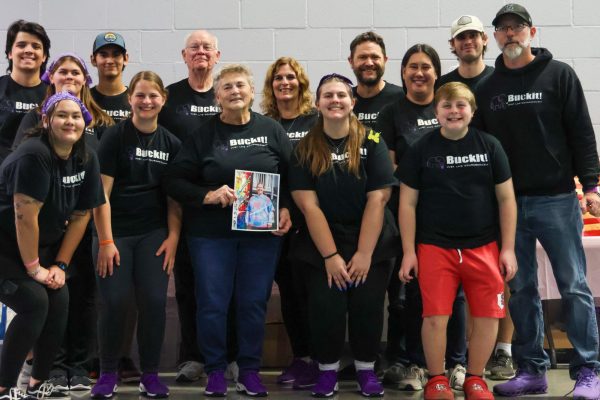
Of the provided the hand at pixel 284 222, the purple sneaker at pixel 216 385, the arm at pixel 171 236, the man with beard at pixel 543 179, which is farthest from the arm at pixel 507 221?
the arm at pixel 171 236

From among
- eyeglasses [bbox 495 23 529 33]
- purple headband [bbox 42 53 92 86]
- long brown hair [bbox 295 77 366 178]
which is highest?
eyeglasses [bbox 495 23 529 33]

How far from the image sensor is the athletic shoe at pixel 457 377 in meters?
3.61

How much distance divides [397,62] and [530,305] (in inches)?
80.6

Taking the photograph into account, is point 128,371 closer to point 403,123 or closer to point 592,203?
point 403,123

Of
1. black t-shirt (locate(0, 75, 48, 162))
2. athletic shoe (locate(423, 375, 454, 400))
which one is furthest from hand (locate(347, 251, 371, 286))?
black t-shirt (locate(0, 75, 48, 162))

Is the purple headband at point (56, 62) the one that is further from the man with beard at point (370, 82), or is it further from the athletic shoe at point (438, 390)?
the athletic shoe at point (438, 390)

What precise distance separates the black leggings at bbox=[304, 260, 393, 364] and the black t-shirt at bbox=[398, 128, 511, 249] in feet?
1.08

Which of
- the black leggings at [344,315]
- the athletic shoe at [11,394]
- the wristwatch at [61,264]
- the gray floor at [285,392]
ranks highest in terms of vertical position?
the wristwatch at [61,264]

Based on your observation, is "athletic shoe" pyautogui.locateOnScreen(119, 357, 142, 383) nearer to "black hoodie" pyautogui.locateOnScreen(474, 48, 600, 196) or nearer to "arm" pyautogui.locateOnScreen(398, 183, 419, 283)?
"arm" pyautogui.locateOnScreen(398, 183, 419, 283)

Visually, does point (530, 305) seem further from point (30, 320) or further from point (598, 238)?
point (30, 320)

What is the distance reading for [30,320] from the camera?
3.23 metres

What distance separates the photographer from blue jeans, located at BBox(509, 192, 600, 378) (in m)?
3.36

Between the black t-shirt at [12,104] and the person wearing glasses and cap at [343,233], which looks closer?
the person wearing glasses and cap at [343,233]

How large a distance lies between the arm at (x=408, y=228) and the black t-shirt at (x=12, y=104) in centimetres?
178
